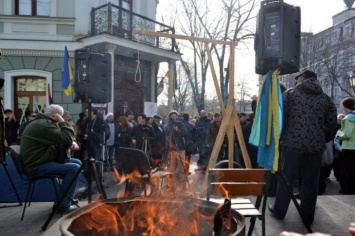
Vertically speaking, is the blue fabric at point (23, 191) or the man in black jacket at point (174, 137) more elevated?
the man in black jacket at point (174, 137)

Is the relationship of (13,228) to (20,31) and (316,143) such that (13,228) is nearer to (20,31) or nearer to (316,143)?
(316,143)

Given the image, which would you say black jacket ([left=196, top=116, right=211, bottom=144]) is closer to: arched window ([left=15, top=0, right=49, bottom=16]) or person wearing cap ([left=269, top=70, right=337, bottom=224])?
person wearing cap ([left=269, top=70, right=337, bottom=224])

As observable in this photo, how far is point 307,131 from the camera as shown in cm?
452

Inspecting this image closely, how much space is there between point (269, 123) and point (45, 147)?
3211 millimetres

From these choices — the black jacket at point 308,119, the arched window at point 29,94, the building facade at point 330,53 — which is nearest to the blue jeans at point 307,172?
the black jacket at point 308,119

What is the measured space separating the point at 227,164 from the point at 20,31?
1164 centimetres

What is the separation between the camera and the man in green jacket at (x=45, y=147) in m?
4.92

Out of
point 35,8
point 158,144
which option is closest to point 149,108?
point 158,144

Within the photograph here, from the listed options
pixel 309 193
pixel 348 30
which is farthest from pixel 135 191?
pixel 348 30

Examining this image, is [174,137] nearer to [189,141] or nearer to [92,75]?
[189,141]

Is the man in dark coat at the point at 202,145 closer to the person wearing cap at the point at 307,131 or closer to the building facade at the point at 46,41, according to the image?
the building facade at the point at 46,41

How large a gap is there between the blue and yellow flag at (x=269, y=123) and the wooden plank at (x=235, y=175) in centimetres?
33

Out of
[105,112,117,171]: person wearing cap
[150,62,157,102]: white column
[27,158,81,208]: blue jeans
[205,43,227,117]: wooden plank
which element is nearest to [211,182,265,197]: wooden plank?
[205,43,227,117]: wooden plank

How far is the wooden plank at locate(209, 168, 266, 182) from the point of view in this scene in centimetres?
400
